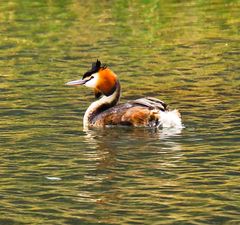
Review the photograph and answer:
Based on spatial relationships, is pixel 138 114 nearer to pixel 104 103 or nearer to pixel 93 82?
pixel 104 103

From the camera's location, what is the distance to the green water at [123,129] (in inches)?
453

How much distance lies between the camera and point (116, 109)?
52.6 feet

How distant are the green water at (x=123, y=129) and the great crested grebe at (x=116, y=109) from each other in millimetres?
176

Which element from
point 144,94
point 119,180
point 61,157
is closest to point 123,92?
point 144,94

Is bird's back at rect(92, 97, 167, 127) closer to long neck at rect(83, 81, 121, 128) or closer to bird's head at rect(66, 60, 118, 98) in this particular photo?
long neck at rect(83, 81, 121, 128)

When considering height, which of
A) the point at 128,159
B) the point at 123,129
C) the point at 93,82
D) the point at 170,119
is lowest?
the point at 128,159

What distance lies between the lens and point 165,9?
1174 inches

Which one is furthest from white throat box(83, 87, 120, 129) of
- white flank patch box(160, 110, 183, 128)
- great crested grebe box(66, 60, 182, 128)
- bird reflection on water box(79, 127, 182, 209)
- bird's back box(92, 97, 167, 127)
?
white flank patch box(160, 110, 183, 128)

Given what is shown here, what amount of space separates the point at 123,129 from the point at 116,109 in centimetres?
45

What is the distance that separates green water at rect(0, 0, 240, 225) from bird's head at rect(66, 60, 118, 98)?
519 millimetres

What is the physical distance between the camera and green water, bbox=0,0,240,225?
11.5 meters

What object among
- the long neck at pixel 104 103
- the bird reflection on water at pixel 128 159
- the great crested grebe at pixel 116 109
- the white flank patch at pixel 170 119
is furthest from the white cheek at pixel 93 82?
the white flank patch at pixel 170 119

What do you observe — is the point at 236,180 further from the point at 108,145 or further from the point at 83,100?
the point at 83,100

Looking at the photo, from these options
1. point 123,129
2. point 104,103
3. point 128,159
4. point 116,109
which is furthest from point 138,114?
point 128,159
